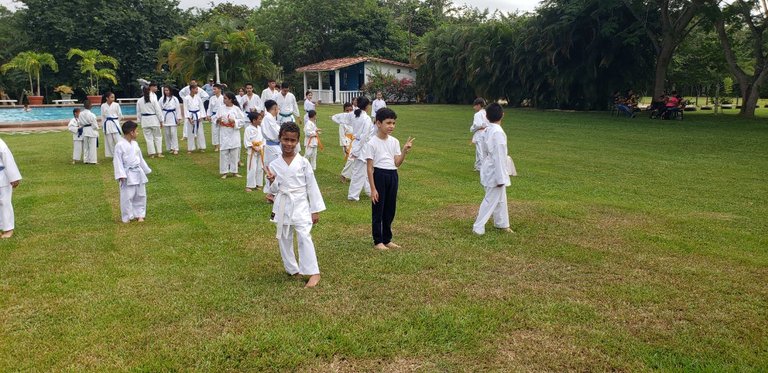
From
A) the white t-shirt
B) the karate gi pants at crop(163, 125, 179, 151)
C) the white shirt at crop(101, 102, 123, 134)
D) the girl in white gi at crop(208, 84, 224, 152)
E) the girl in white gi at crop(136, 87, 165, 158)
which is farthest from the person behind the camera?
the karate gi pants at crop(163, 125, 179, 151)

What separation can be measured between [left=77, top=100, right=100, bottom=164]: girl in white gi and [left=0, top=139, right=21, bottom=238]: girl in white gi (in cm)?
641

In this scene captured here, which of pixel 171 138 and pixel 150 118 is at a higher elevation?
pixel 150 118

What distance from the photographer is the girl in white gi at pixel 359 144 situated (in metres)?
8.92

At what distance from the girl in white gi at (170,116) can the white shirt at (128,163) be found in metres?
7.11

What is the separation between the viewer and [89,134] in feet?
42.5

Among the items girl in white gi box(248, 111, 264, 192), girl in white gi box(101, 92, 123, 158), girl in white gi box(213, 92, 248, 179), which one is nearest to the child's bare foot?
girl in white gi box(248, 111, 264, 192)

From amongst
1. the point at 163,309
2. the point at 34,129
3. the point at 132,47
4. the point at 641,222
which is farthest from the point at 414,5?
the point at 163,309

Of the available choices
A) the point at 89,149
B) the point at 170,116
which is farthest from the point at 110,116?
the point at 170,116

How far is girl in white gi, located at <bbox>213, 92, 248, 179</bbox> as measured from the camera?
11148mm

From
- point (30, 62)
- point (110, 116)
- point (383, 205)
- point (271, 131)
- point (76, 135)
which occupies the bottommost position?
point (383, 205)

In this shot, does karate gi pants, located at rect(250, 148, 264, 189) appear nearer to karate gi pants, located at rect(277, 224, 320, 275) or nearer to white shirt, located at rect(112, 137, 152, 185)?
white shirt, located at rect(112, 137, 152, 185)

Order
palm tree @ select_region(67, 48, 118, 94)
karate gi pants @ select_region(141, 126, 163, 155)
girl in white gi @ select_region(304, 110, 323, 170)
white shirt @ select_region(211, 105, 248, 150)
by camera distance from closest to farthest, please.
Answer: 1. girl in white gi @ select_region(304, 110, 323, 170)
2. white shirt @ select_region(211, 105, 248, 150)
3. karate gi pants @ select_region(141, 126, 163, 155)
4. palm tree @ select_region(67, 48, 118, 94)

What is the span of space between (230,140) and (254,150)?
5.71 feet

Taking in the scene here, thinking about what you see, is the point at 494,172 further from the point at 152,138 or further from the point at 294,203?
the point at 152,138
